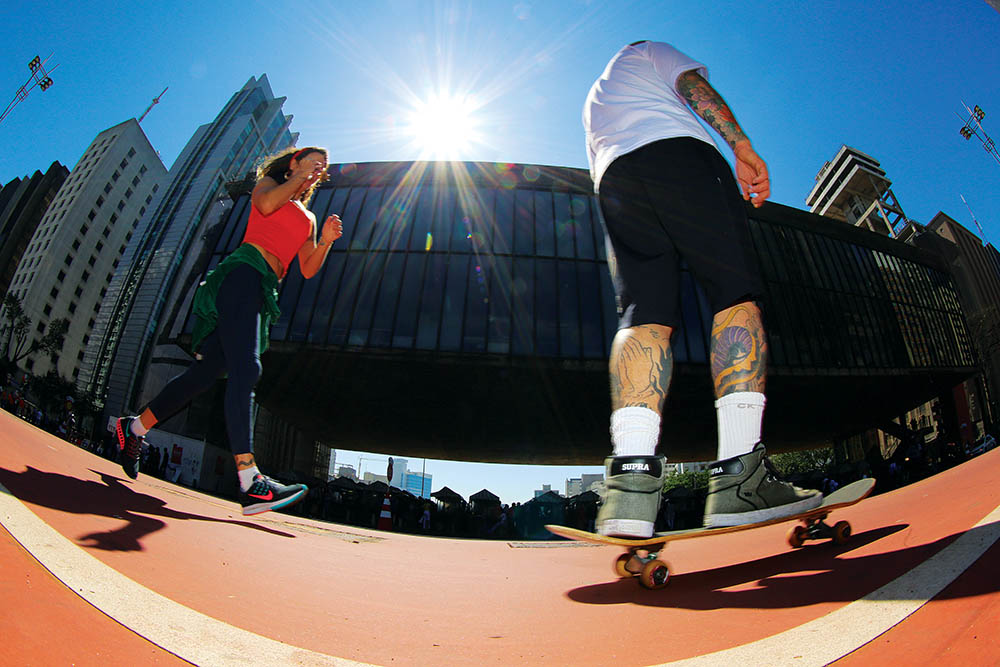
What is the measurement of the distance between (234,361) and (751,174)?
2601 millimetres

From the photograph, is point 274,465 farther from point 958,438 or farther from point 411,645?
point 958,438

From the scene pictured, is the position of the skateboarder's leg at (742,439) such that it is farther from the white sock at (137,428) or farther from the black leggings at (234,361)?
the white sock at (137,428)

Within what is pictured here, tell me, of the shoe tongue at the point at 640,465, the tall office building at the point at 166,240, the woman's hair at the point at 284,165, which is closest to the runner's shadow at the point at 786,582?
the shoe tongue at the point at 640,465

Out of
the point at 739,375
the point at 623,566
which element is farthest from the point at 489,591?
the point at 739,375

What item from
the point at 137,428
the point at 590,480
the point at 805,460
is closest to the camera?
the point at 137,428

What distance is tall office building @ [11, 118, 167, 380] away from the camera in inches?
2406

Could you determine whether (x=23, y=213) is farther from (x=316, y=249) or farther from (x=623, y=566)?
(x=623, y=566)

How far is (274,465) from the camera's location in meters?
21.0

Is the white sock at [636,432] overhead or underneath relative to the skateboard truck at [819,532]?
overhead

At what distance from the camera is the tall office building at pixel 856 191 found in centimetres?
6869

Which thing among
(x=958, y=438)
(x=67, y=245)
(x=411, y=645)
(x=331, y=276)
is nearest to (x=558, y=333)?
(x=331, y=276)

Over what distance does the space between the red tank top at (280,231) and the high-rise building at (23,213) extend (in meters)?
88.9

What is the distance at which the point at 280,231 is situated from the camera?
246 centimetres

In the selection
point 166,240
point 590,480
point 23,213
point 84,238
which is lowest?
point 590,480
